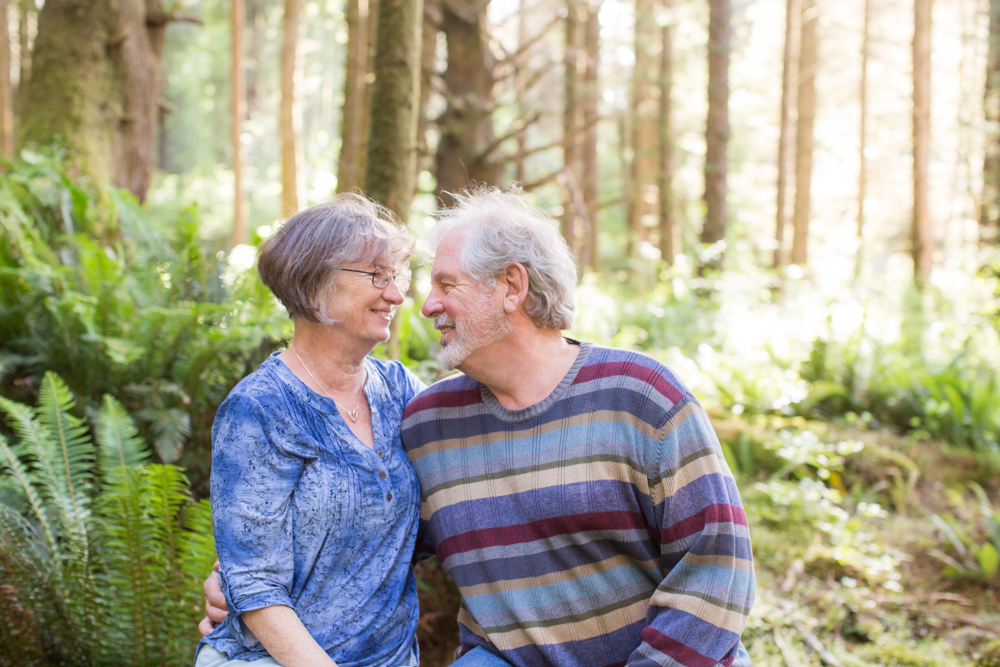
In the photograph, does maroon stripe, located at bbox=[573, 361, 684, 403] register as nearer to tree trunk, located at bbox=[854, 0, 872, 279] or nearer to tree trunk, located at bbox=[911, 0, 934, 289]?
tree trunk, located at bbox=[911, 0, 934, 289]

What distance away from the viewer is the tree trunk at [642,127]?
15.1m

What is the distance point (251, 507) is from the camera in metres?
1.69

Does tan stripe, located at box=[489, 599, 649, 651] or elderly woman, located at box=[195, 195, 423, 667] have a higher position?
elderly woman, located at box=[195, 195, 423, 667]

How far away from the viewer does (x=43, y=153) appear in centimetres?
603

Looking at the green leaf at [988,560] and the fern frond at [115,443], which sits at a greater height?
the fern frond at [115,443]

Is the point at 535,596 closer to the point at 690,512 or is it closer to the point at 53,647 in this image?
the point at 690,512

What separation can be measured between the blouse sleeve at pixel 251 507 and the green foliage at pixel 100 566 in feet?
2.45

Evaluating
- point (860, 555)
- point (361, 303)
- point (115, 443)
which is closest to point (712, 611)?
point (361, 303)

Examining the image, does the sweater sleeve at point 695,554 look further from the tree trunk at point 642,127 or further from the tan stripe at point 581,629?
the tree trunk at point 642,127

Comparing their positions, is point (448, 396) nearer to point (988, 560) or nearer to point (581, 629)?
point (581, 629)

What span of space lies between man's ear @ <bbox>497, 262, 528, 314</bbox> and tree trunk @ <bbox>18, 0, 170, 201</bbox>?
5.77m

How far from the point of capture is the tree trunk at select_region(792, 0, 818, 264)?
14627 millimetres

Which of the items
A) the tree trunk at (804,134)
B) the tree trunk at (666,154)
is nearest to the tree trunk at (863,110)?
the tree trunk at (804,134)

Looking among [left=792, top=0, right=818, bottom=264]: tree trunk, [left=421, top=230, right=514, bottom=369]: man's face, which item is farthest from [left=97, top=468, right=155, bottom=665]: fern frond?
[left=792, top=0, right=818, bottom=264]: tree trunk
